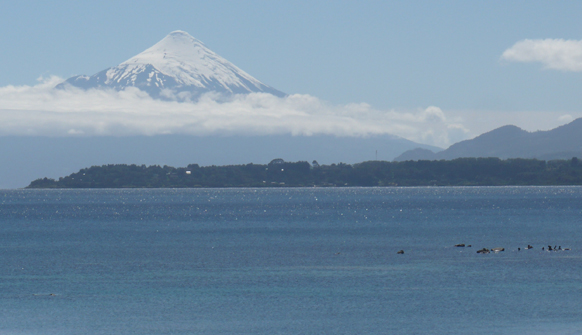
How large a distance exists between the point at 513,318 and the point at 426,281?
15.1 metres

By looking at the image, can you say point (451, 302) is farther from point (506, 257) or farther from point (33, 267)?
point (33, 267)

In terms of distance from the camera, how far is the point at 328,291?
5597 centimetres

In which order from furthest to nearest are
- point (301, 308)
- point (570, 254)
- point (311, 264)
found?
point (570, 254)
point (311, 264)
point (301, 308)

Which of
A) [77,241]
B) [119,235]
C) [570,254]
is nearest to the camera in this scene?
[570,254]

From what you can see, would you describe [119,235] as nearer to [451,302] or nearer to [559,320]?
[451,302]

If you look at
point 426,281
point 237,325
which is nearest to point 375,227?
point 426,281

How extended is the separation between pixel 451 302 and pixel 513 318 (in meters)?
6.12

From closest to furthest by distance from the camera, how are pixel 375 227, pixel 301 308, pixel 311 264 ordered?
pixel 301 308, pixel 311 264, pixel 375 227

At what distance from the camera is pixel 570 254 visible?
259 ft

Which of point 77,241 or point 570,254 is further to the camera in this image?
point 77,241

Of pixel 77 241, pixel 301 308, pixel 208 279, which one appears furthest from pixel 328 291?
pixel 77 241

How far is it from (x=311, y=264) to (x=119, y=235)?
5266 centimetres

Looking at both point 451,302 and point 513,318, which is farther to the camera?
point 451,302

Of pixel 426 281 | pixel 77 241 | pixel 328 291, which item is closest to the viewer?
pixel 328 291
